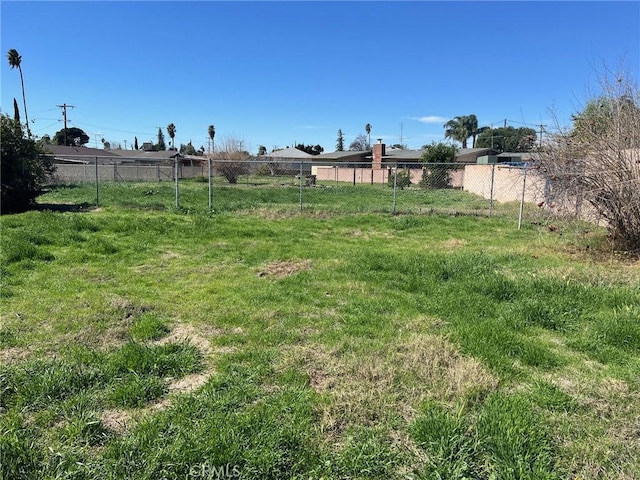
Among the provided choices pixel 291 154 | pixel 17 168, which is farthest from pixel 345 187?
pixel 291 154

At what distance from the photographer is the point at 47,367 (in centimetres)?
320

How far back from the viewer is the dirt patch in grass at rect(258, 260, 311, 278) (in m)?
6.18

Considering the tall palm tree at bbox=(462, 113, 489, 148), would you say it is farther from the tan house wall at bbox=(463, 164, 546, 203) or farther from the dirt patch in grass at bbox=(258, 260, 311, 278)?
the dirt patch in grass at bbox=(258, 260, 311, 278)

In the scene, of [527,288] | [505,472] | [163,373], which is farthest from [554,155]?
[163,373]

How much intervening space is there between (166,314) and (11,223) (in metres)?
6.46

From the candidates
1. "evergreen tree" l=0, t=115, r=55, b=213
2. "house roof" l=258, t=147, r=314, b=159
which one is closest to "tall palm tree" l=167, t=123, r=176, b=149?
"house roof" l=258, t=147, r=314, b=159

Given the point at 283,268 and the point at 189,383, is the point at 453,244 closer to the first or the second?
the point at 283,268

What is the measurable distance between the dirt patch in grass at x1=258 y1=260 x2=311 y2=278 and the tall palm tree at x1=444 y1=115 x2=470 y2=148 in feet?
239

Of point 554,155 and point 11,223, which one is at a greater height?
point 554,155

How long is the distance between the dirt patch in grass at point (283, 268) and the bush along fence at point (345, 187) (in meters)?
5.04

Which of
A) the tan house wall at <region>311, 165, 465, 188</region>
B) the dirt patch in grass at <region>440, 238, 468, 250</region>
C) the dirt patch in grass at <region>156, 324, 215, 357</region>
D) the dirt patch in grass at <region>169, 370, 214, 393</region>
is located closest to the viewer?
the dirt patch in grass at <region>169, 370, 214, 393</region>

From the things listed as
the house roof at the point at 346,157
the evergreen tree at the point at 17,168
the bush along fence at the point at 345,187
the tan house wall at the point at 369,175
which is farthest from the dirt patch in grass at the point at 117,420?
the house roof at the point at 346,157

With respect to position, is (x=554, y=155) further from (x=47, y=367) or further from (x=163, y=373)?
(x=47, y=367)

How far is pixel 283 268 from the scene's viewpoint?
6.49 m
